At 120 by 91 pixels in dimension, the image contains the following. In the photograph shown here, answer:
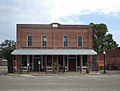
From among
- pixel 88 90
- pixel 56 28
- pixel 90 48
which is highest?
pixel 56 28

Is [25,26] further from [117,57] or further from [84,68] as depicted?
[117,57]

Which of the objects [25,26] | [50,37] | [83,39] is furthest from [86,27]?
[25,26]

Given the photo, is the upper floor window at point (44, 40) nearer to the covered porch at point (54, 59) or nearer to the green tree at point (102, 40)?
the covered porch at point (54, 59)

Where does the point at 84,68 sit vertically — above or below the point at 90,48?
below

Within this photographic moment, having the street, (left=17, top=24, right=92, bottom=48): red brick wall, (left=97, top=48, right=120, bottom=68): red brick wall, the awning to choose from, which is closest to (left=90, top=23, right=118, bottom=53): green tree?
(left=97, top=48, right=120, bottom=68): red brick wall

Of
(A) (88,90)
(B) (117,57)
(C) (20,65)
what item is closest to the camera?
(A) (88,90)

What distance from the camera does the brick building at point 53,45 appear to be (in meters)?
55.8

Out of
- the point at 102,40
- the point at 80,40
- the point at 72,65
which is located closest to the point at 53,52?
the point at 72,65

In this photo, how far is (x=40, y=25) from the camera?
2227 inches

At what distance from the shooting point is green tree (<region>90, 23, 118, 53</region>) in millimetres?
94250

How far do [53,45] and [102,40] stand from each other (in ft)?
134

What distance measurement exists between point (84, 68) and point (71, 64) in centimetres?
240

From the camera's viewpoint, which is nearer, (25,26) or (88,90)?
(88,90)

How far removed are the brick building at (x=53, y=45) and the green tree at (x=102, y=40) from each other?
37.3 meters
